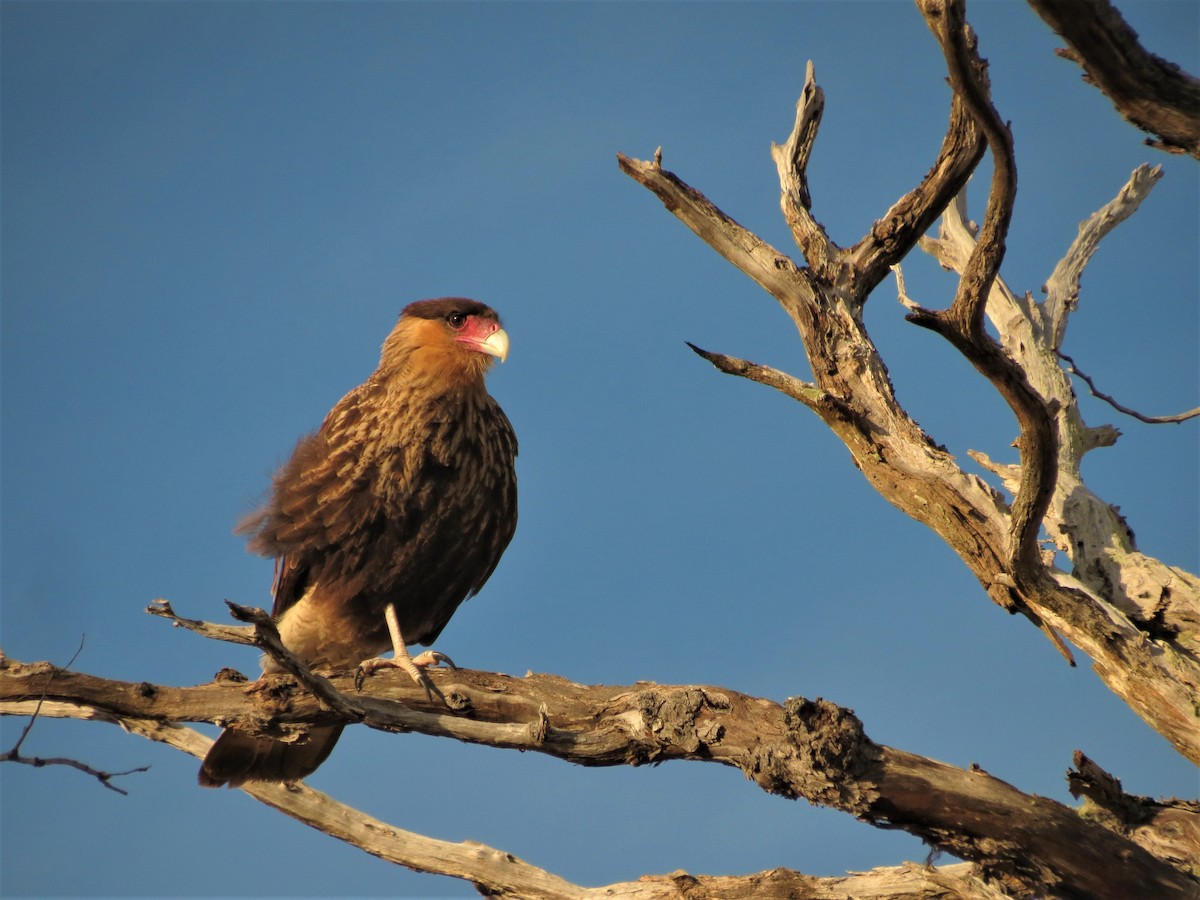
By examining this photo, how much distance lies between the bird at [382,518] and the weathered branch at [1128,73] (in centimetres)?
275

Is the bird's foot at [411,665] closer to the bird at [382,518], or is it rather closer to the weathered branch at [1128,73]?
the bird at [382,518]

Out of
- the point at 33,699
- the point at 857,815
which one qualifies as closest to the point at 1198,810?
the point at 857,815

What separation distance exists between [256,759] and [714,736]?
74.1 inches

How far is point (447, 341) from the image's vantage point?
511 cm

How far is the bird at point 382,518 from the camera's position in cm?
456

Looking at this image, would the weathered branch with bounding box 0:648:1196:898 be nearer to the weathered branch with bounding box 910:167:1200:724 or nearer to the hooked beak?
the weathered branch with bounding box 910:167:1200:724

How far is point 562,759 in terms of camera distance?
12.1 ft

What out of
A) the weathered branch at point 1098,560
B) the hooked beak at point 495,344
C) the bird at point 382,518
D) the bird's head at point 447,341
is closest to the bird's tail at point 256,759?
the bird at point 382,518

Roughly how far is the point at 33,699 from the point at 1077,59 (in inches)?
155

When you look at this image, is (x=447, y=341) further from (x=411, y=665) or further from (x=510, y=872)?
(x=510, y=872)

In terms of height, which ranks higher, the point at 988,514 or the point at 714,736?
the point at 988,514

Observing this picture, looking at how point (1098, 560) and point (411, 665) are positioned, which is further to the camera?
point (1098, 560)

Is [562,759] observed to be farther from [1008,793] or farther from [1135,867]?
[1135,867]

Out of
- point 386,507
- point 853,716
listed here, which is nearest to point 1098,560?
point 853,716
